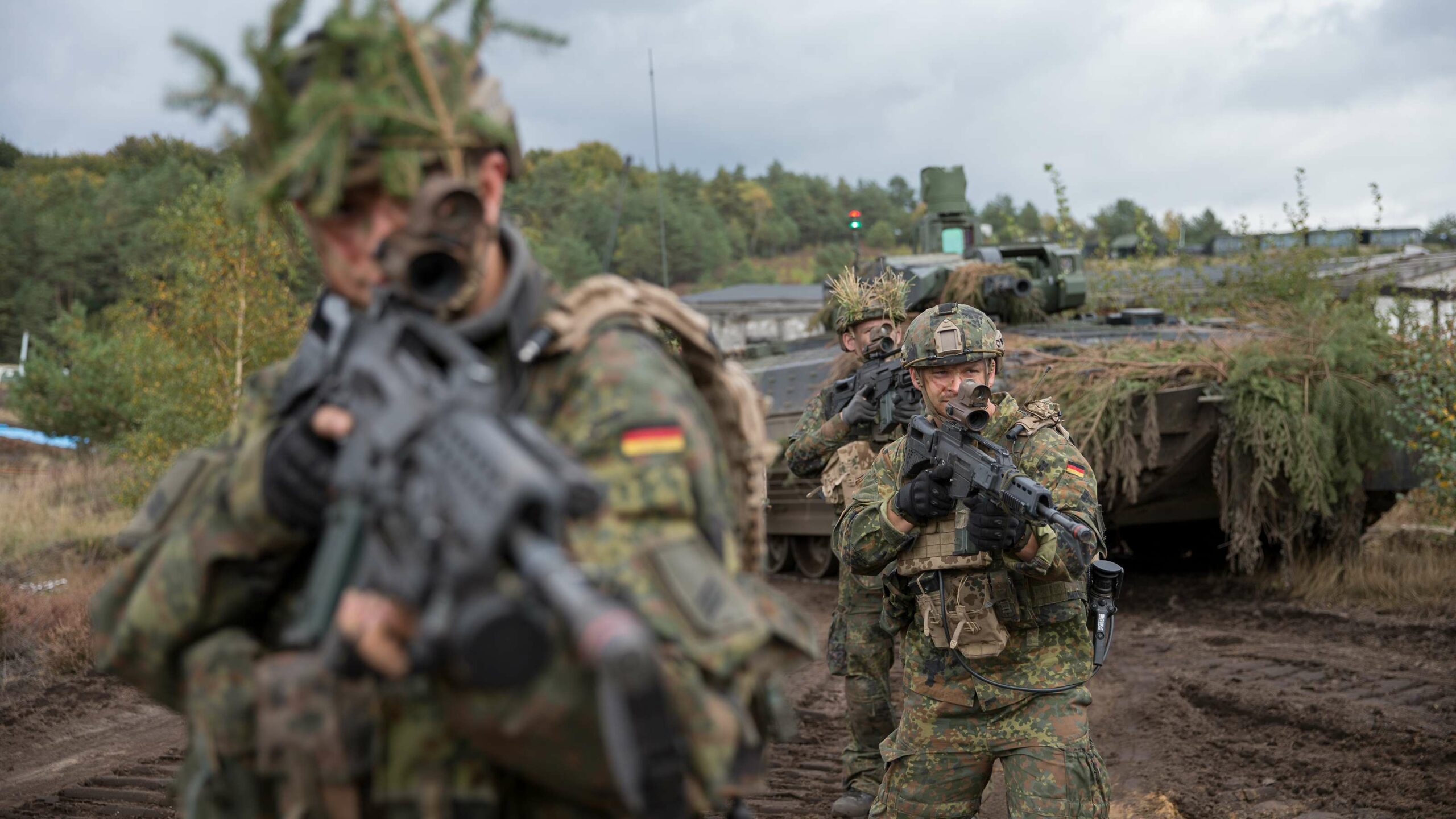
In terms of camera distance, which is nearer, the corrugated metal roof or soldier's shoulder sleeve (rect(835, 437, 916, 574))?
soldier's shoulder sleeve (rect(835, 437, 916, 574))

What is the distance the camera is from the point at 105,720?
26.9ft

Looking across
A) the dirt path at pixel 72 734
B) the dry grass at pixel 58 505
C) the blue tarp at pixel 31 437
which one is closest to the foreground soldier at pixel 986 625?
the dirt path at pixel 72 734

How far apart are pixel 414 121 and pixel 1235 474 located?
920 cm

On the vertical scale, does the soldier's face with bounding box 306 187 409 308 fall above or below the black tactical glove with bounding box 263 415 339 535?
above

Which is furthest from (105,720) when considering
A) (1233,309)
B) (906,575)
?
(1233,309)

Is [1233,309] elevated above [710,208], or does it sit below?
below

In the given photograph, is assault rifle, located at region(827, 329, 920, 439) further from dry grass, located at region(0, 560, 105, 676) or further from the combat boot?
dry grass, located at region(0, 560, 105, 676)

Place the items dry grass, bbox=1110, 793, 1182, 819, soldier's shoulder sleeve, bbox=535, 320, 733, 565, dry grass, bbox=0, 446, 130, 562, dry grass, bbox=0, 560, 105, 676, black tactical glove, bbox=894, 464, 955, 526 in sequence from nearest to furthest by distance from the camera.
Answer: soldier's shoulder sleeve, bbox=535, 320, 733, 565 < black tactical glove, bbox=894, 464, 955, 526 < dry grass, bbox=1110, 793, 1182, 819 < dry grass, bbox=0, 560, 105, 676 < dry grass, bbox=0, 446, 130, 562

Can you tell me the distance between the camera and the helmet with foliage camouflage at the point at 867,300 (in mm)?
7223

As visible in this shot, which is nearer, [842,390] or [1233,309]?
[842,390]

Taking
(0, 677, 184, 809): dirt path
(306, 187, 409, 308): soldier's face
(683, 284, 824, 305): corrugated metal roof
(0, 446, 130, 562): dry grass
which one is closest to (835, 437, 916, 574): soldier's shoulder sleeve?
(306, 187, 409, 308): soldier's face

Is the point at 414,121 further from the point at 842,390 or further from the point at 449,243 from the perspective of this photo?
the point at 842,390

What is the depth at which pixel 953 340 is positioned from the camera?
4.78 metres

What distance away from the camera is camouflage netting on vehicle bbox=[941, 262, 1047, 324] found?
11961mm
